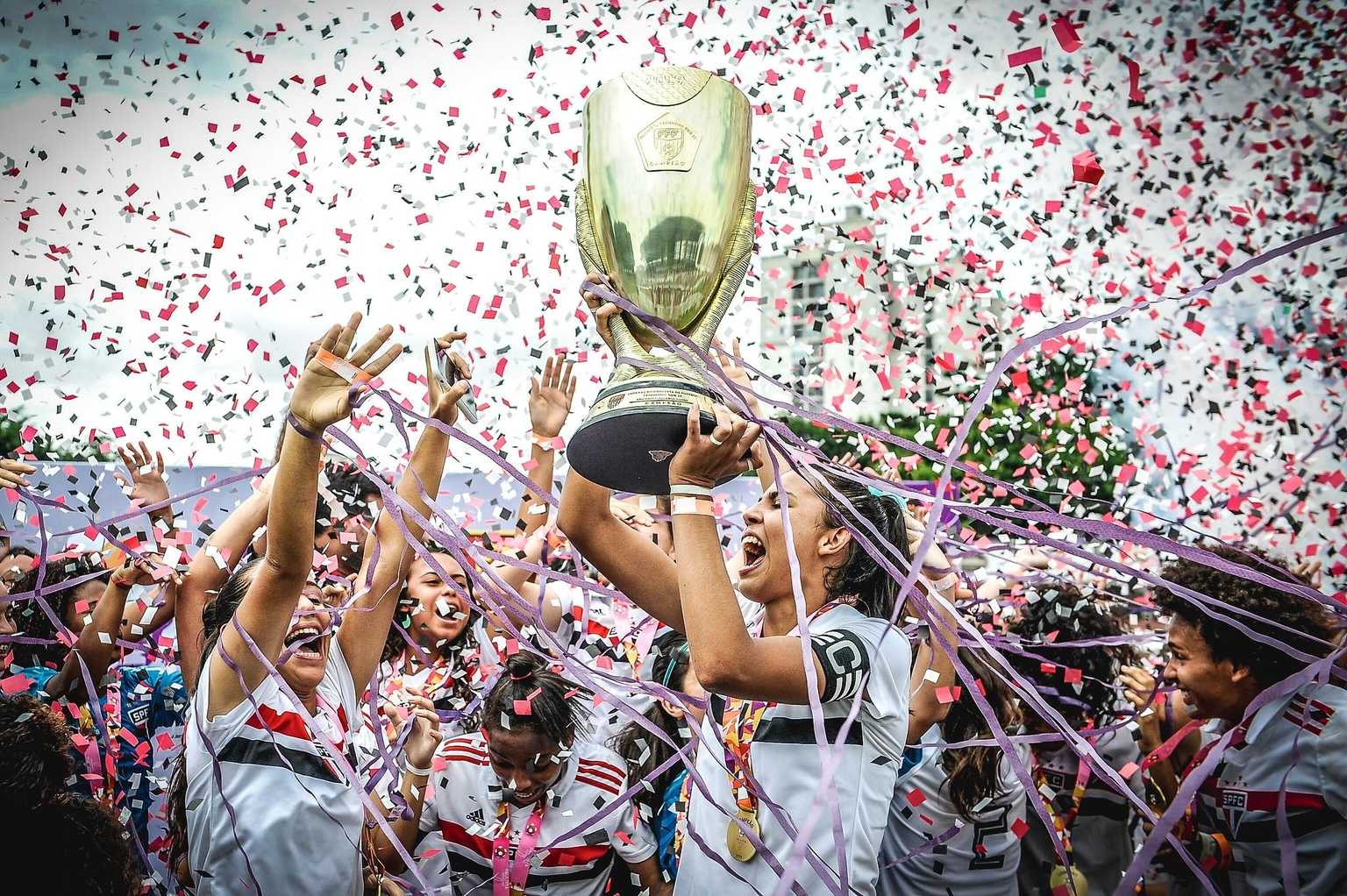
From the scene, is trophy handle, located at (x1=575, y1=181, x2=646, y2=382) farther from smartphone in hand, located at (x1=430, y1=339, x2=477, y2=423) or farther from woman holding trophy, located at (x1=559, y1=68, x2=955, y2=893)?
smartphone in hand, located at (x1=430, y1=339, x2=477, y2=423)

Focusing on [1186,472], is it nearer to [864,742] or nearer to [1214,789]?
[1214,789]

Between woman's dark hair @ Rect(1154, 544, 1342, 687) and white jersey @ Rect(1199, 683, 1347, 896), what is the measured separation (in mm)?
135

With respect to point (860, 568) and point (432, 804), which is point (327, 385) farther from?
point (432, 804)

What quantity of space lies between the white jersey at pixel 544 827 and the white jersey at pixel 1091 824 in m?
2.11

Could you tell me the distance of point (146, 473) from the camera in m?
4.09

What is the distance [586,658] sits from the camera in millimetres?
4227

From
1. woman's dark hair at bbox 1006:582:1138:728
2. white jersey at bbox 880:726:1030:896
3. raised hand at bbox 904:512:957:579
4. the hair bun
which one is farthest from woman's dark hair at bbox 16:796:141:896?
woman's dark hair at bbox 1006:582:1138:728

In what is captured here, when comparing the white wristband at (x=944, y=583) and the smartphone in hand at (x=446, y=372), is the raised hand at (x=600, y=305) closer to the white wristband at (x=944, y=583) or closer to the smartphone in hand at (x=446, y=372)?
the smartphone in hand at (x=446, y=372)

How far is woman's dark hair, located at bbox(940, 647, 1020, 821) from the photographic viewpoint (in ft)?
11.9

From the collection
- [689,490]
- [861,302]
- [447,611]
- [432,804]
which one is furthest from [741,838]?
[861,302]

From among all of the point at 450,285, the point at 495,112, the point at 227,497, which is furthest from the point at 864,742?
the point at 227,497

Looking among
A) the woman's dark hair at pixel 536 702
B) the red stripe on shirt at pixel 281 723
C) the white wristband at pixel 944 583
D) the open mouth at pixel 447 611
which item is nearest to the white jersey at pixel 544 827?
the woman's dark hair at pixel 536 702

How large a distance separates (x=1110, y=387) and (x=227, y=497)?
5.84 metres

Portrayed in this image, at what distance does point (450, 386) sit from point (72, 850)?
4.70 feet
